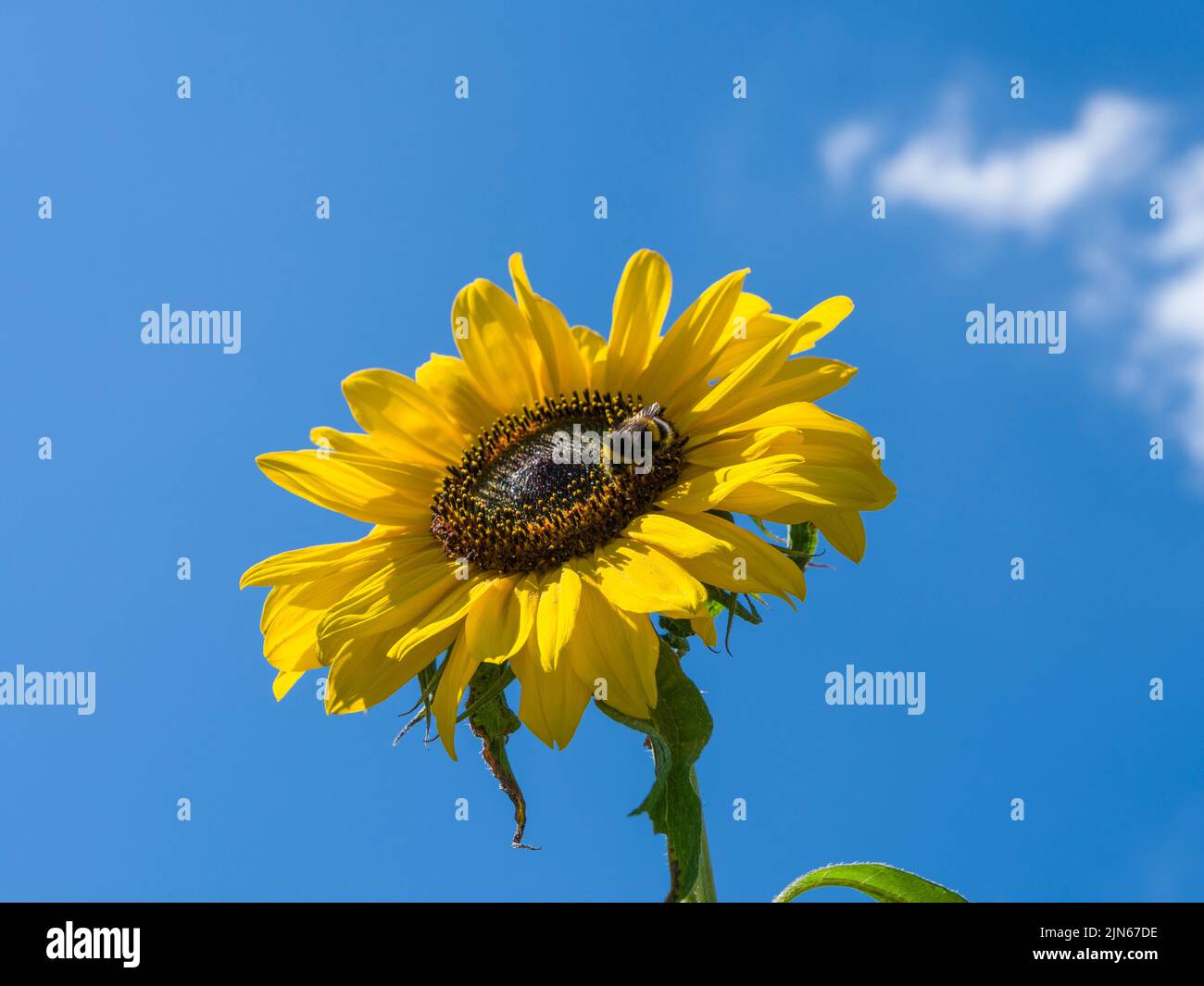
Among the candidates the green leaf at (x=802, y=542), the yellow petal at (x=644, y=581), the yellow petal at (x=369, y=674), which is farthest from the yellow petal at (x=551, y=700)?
the green leaf at (x=802, y=542)

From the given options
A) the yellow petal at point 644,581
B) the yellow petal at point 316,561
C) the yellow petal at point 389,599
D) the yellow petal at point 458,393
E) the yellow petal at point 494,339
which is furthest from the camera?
the yellow petal at point 458,393

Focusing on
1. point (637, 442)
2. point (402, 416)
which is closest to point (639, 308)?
point (637, 442)

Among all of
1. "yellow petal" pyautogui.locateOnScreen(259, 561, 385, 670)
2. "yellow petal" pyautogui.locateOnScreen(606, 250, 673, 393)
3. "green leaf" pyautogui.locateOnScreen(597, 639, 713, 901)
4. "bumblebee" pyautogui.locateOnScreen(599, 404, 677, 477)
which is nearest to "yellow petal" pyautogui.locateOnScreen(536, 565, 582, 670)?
"green leaf" pyautogui.locateOnScreen(597, 639, 713, 901)

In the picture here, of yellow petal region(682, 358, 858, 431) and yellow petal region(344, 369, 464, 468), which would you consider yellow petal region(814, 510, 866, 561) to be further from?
yellow petal region(344, 369, 464, 468)

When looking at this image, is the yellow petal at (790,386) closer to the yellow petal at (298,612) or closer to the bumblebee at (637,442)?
the bumblebee at (637,442)

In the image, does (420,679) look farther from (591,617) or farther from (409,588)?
(591,617)

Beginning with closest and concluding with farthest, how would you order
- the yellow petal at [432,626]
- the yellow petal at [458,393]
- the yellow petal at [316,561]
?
1. the yellow petal at [432,626]
2. the yellow petal at [316,561]
3. the yellow petal at [458,393]
